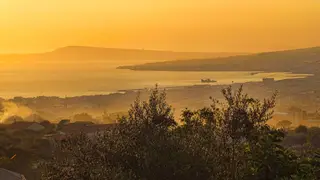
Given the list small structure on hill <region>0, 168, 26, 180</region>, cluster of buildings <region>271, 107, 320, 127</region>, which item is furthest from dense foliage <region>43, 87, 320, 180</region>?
cluster of buildings <region>271, 107, 320, 127</region>

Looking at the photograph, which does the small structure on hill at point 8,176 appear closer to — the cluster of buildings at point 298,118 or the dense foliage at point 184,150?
the dense foliage at point 184,150

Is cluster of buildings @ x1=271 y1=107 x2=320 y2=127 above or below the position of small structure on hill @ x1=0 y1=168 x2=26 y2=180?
below

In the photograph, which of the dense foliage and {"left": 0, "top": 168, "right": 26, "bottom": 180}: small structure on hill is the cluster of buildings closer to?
{"left": 0, "top": 168, "right": 26, "bottom": 180}: small structure on hill

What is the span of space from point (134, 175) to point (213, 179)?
6.00 feet

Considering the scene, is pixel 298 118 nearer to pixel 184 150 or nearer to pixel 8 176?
pixel 8 176

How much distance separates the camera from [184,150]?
1155 cm

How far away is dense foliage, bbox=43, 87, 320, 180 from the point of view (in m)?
11.2

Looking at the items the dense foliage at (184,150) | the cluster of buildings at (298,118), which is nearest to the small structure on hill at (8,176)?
the dense foliage at (184,150)

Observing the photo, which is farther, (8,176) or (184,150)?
(8,176)

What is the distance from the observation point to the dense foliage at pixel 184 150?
11203mm

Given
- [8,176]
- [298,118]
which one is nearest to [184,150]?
[8,176]

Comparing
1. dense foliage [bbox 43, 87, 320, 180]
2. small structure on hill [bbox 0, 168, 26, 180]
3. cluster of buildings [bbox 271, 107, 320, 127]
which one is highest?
dense foliage [bbox 43, 87, 320, 180]

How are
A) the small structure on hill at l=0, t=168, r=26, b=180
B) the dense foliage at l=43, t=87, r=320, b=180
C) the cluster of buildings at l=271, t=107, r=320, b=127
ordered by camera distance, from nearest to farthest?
the dense foliage at l=43, t=87, r=320, b=180, the small structure on hill at l=0, t=168, r=26, b=180, the cluster of buildings at l=271, t=107, r=320, b=127

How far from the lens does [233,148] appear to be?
11828 millimetres
